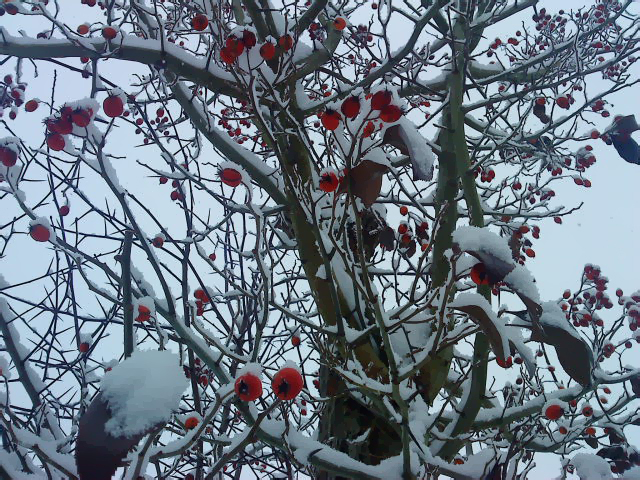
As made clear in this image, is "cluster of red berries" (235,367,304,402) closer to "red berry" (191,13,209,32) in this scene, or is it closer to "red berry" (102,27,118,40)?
"red berry" (102,27,118,40)

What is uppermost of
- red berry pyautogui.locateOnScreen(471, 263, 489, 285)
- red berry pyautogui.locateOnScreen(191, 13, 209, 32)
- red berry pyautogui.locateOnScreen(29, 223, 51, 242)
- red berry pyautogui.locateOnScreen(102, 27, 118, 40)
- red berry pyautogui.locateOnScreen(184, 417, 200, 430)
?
red berry pyautogui.locateOnScreen(191, 13, 209, 32)

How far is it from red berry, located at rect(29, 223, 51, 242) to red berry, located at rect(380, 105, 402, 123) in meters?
1.84

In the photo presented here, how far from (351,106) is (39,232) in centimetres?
176

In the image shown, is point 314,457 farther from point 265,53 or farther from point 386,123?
point 265,53

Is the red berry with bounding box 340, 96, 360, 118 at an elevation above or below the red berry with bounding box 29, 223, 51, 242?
above

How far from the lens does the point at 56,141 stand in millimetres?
2223

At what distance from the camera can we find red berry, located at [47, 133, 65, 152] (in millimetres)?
2189

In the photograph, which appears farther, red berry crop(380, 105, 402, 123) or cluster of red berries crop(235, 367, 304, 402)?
red berry crop(380, 105, 402, 123)

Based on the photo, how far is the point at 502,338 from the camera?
1.49 metres

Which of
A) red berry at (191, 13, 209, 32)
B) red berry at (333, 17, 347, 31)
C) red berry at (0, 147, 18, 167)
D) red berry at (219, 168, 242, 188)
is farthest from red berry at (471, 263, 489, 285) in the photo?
red berry at (333, 17, 347, 31)

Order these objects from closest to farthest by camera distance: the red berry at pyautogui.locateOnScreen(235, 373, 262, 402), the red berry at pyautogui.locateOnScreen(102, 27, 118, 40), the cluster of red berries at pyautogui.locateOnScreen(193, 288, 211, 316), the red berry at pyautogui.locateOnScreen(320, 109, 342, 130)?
1. the red berry at pyautogui.locateOnScreen(235, 373, 262, 402)
2. the red berry at pyautogui.locateOnScreen(320, 109, 342, 130)
3. the red berry at pyautogui.locateOnScreen(102, 27, 118, 40)
4. the cluster of red berries at pyautogui.locateOnScreen(193, 288, 211, 316)

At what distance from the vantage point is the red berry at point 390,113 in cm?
177

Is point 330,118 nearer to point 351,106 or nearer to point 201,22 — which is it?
point 351,106

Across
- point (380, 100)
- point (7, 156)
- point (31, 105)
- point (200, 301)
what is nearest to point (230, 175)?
point (380, 100)
